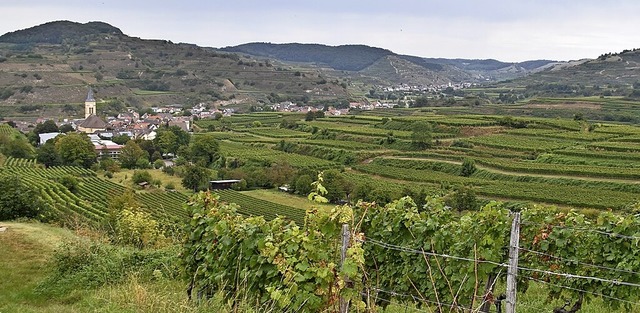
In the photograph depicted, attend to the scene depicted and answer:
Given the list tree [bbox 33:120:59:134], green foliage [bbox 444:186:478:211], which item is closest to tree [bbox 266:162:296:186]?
green foliage [bbox 444:186:478:211]

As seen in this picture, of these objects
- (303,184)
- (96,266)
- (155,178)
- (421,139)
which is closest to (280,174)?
(303,184)

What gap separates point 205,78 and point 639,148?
331ft

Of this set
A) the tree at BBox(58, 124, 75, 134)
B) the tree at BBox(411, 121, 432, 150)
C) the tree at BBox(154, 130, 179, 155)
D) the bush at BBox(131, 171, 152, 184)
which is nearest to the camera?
the bush at BBox(131, 171, 152, 184)

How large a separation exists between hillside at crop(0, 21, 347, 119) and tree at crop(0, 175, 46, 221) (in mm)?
76182

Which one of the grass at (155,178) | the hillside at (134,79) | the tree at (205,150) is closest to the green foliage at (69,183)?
the grass at (155,178)

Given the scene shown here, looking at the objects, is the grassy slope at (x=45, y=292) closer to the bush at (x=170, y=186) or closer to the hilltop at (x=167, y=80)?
the bush at (x=170, y=186)

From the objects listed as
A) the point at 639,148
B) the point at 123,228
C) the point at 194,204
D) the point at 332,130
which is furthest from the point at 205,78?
the point at 194,204

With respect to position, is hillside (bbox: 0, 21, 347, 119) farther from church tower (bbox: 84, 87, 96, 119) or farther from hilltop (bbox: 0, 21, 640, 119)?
church tower (bbox: 84, 87, 96, 119)

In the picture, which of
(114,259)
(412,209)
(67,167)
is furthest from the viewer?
(67,167)

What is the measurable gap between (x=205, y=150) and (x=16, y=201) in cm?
3661

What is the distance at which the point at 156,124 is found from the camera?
80.3 meters

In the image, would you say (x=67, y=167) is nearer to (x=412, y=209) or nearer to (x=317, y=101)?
(x=412, y=209)

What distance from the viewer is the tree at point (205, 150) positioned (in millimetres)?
55000

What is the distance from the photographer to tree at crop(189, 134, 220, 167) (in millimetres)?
55000
